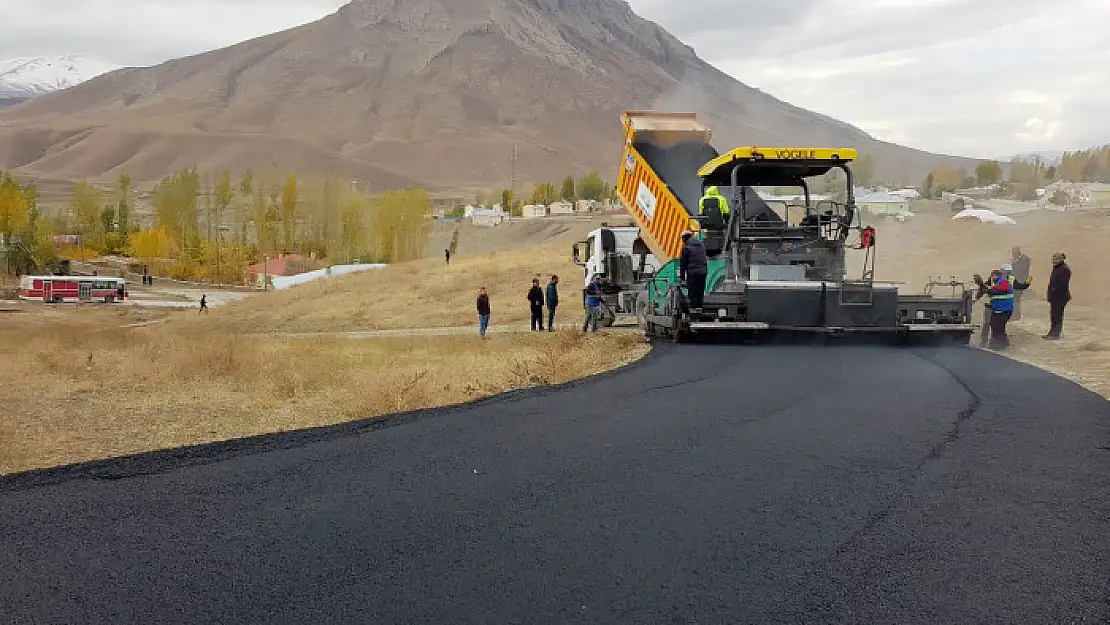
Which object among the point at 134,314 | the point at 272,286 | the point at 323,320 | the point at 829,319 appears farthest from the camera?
the point at 272,286

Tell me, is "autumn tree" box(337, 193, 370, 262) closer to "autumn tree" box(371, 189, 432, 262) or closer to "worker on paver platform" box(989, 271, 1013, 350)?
"autumn tree" box(371, 189, 432, 262)

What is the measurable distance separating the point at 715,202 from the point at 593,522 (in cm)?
1125

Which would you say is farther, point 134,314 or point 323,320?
point 134,314

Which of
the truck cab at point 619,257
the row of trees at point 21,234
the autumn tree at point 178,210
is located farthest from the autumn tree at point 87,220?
the truck cab at point 619,257

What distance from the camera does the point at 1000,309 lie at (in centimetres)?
1563

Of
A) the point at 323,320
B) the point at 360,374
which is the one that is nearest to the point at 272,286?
the point at 323,320

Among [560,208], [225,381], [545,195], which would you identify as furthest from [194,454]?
[545,195]

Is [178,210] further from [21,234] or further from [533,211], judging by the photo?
[533,211]

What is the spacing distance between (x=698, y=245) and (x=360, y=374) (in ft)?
19.7

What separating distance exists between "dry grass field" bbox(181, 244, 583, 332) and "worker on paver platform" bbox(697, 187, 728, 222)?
1535 cm

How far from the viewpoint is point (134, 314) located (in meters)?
67.9

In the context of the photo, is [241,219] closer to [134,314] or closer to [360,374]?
[134,314]

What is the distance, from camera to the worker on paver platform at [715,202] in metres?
15.9

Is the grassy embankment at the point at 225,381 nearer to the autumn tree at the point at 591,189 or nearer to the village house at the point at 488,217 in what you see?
the village house at the point at 488,217
